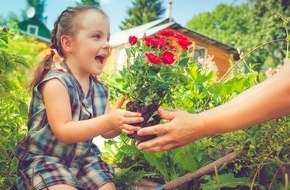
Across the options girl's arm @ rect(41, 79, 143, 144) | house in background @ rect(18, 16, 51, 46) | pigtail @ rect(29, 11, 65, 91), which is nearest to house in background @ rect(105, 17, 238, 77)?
house in background @ rect(18, 16, 51, 46)

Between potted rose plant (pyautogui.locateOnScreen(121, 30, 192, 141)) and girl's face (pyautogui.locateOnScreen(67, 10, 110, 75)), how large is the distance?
30 cm

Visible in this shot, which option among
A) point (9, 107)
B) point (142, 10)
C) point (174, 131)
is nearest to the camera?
point (174, 131)

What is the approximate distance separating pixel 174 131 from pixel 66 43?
0.93 metres

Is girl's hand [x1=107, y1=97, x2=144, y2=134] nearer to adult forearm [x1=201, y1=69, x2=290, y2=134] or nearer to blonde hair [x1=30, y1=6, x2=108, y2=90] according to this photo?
adult forearm [x1=201, y1=69, x2=290, y2=134]

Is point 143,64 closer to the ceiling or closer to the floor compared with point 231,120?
closer to the ceiling

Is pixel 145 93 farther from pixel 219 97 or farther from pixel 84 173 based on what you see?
pixel 219 97

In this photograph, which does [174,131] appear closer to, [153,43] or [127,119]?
[127,119]

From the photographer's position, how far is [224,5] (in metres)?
55.5

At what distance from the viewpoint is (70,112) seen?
2127 mm

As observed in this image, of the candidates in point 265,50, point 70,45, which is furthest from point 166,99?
point 265,50

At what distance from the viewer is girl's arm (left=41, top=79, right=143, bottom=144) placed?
6.53 feet

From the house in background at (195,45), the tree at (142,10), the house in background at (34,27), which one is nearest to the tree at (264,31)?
the house in background at (195,45)

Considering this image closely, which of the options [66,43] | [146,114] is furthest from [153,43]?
[66,43]

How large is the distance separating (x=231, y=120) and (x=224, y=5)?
55875mm
